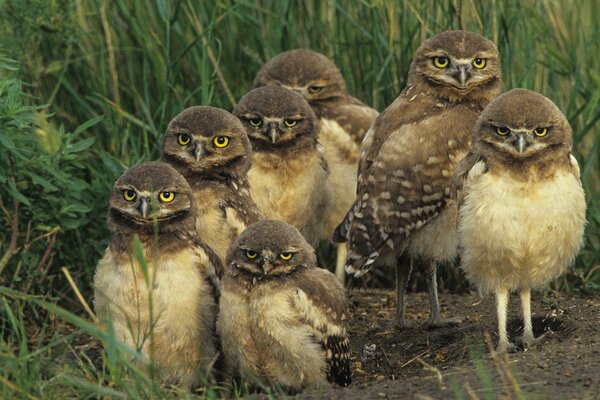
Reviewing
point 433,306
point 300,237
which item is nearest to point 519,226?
point 300,237

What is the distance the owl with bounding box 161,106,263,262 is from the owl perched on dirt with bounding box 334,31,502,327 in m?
0.77

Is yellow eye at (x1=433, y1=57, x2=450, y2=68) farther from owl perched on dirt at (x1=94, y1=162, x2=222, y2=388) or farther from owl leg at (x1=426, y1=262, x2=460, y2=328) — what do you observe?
owl perched on dirt at (x1=94, y1=162, x2=222, y2=388)

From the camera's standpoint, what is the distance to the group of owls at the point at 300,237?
6453 mm

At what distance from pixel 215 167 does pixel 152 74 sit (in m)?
1.88

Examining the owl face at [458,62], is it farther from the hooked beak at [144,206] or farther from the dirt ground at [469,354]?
the hooked beak at [144,206]

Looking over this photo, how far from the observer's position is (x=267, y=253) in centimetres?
641

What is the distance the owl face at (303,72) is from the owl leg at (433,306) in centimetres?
193

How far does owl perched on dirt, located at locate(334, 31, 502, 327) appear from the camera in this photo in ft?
25.3

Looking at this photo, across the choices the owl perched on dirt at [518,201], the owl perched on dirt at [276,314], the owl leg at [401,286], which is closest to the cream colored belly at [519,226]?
the owl perched on dirt at [518,201]

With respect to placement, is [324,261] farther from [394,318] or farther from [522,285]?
[522,285]

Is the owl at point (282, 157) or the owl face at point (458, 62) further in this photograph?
the owl at point (282, 157)

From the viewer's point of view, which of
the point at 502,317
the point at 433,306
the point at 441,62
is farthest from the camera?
the point at 441,62

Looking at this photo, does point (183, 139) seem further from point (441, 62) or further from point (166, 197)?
point (441, 62)

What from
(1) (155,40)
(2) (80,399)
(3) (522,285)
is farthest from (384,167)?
(2) (80,399)
